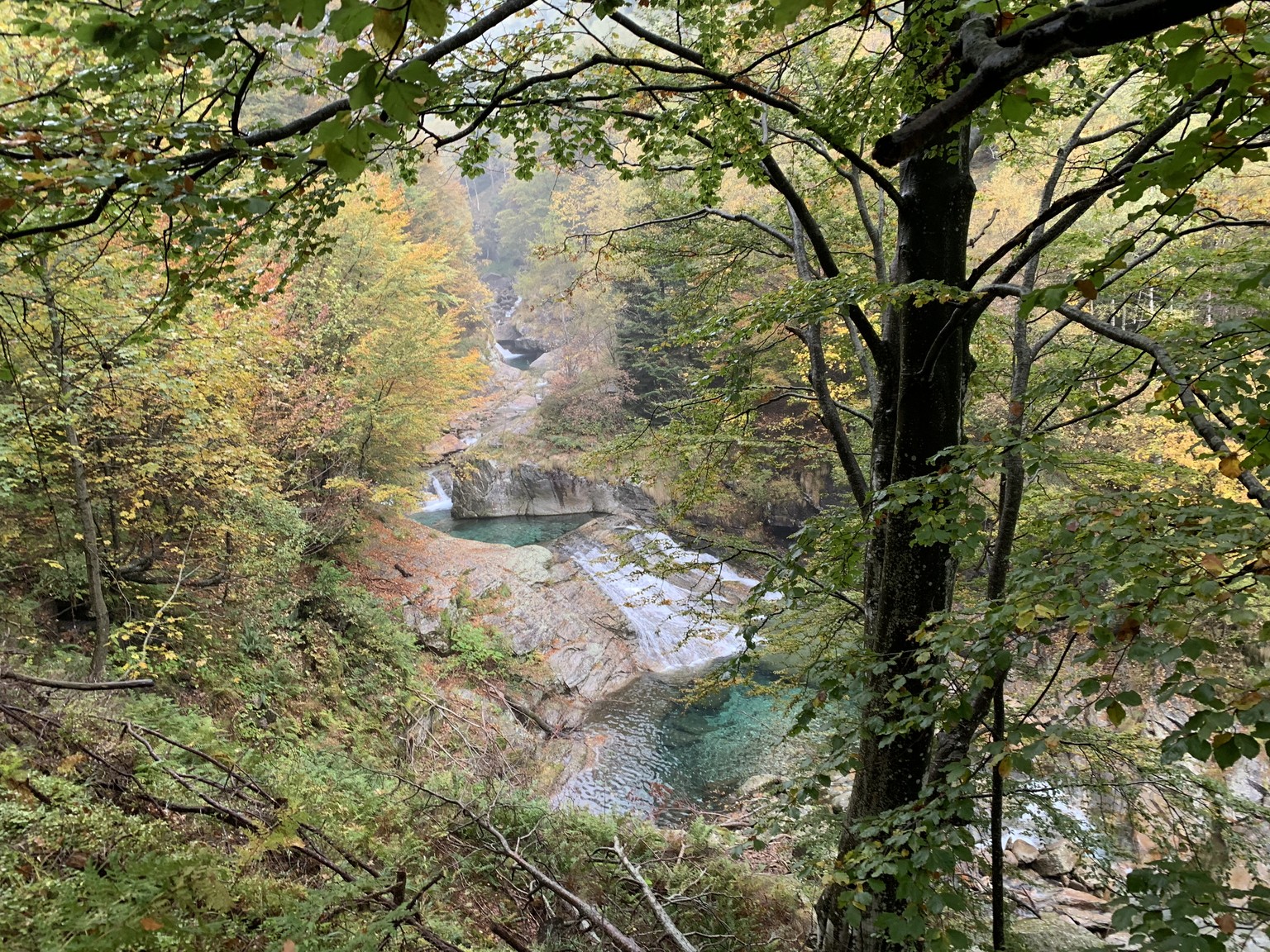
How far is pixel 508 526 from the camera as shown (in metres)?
18.9

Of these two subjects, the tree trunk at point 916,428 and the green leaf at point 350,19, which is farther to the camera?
the tree trunk at point 916,428

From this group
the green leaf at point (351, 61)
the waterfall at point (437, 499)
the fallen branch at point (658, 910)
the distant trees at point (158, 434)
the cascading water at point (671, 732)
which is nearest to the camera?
the green leaf at point (351, 61)

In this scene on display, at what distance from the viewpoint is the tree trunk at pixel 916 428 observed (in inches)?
114

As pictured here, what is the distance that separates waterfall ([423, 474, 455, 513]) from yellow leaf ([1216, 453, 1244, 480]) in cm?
1951

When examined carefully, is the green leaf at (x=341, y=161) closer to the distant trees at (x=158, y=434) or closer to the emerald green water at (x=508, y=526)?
the distant trees at (x=158, y=434)

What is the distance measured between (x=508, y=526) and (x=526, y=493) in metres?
1.73

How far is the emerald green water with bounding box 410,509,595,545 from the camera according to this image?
57.5 feet

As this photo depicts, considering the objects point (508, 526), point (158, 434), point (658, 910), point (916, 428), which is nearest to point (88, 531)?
point (158, 434)

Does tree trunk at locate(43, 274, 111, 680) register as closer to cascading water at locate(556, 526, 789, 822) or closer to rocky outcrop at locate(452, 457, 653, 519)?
cascading water at locate(556, 526, 789, 822)

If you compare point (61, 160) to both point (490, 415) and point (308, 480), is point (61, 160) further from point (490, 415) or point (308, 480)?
point (490, 415)

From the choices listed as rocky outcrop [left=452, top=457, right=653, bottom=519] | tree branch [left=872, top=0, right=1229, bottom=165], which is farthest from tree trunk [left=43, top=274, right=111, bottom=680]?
rocky outcrop [left=452, top=457, right=653, bottom=519]

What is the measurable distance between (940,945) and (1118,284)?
4202 millimetres

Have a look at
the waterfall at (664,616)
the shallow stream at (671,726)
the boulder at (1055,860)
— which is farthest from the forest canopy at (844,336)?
the waterfall at (664,616)

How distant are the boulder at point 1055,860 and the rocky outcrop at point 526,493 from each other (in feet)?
46.3
